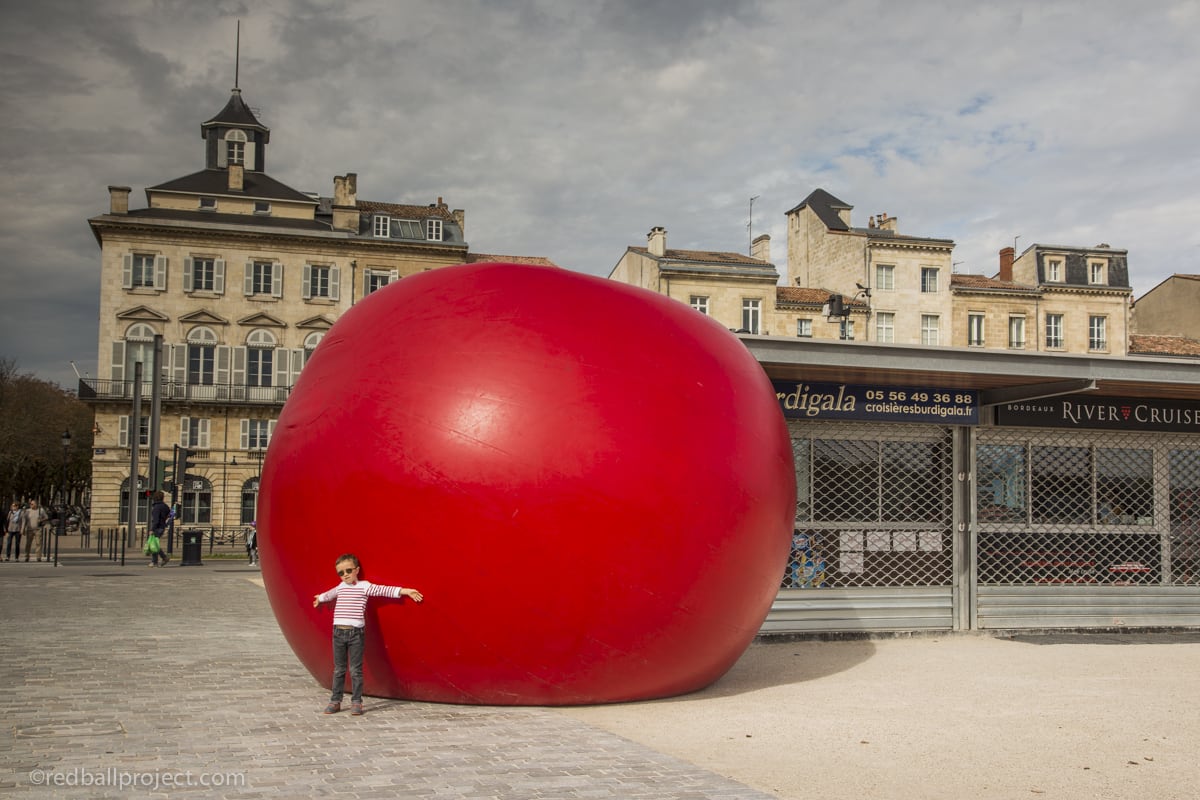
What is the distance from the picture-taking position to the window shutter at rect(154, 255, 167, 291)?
53719 millimetres

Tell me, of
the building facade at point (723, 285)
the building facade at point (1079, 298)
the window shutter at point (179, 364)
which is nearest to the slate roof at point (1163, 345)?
the building facade at point (1079, 298)

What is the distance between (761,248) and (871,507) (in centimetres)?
5058

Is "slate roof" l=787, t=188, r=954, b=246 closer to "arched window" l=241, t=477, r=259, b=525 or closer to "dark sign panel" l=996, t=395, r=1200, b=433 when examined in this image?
"arched window" l=241, t=477, r=259, b=525

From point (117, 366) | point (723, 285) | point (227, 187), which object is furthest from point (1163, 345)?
point (117, 366)

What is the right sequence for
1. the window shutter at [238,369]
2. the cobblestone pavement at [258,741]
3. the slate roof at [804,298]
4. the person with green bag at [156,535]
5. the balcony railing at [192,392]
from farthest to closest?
the slate roof at [804,298]
the window shutter at [238,369]
the balcony railing at [192,392]
the person with green bag at [156,535]
the cobblestone pavement at [258,741]

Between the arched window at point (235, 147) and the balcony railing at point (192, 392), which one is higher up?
the arched window at point (235, 147)

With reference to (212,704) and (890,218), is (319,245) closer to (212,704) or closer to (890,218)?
(890,218)

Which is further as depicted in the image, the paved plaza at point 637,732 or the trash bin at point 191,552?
the trash bin at point 191,552

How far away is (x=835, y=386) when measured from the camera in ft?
43.7

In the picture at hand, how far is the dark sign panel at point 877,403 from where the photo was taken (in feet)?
43.4

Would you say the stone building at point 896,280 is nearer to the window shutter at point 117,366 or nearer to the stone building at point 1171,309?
the stone building at point 1171,309

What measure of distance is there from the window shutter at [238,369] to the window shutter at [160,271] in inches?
180

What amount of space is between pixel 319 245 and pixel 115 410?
1249cm

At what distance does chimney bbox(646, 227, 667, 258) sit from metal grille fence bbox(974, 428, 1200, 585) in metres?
42.5
